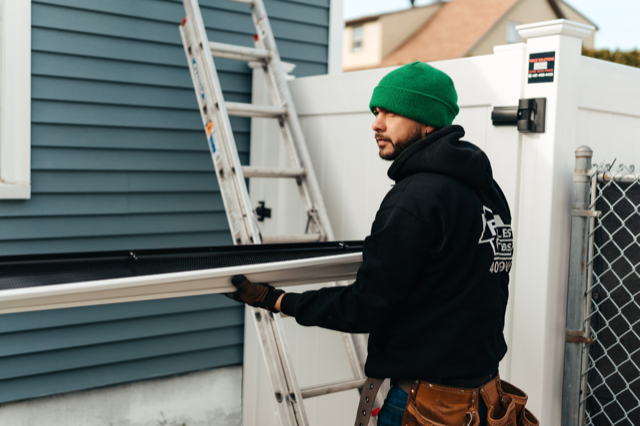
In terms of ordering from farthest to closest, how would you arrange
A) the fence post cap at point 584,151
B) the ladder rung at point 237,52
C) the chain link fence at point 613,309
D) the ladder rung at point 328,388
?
the ladder rung at point 237,52, the ladder rung at point 328,388, the chain link fence at point 613,309, the fence post cap at point 584,151

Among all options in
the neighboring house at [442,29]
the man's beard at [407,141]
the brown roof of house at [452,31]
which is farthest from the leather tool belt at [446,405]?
→ the brown roof of house at [452,31]

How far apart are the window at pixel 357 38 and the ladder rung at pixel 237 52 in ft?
85.1

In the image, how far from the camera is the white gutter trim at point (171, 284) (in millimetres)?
1360

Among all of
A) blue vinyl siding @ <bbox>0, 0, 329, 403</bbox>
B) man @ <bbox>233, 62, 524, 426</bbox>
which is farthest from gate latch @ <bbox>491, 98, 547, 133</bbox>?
blue vinyl siding @ <bbox>0, 0, 329, 403</bbox>

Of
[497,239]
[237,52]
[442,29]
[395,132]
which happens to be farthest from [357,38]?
[497,239]

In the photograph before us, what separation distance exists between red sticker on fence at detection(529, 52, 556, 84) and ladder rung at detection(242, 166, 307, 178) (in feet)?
4.24

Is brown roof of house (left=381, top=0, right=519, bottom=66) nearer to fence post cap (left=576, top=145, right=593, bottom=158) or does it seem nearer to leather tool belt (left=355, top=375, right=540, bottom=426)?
fence post cap (left=576, top=145, right=593, bottom=158)

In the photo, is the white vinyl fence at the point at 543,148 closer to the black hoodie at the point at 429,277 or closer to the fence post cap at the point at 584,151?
the fence post cap at the point at 584,151

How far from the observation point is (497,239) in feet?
5.42

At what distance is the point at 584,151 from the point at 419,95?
2.80 ft

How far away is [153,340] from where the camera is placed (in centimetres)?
366

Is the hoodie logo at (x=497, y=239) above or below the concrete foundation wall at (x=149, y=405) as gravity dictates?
above

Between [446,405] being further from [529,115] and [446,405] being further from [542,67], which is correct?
[542,67]

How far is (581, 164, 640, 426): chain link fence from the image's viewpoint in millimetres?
2279
